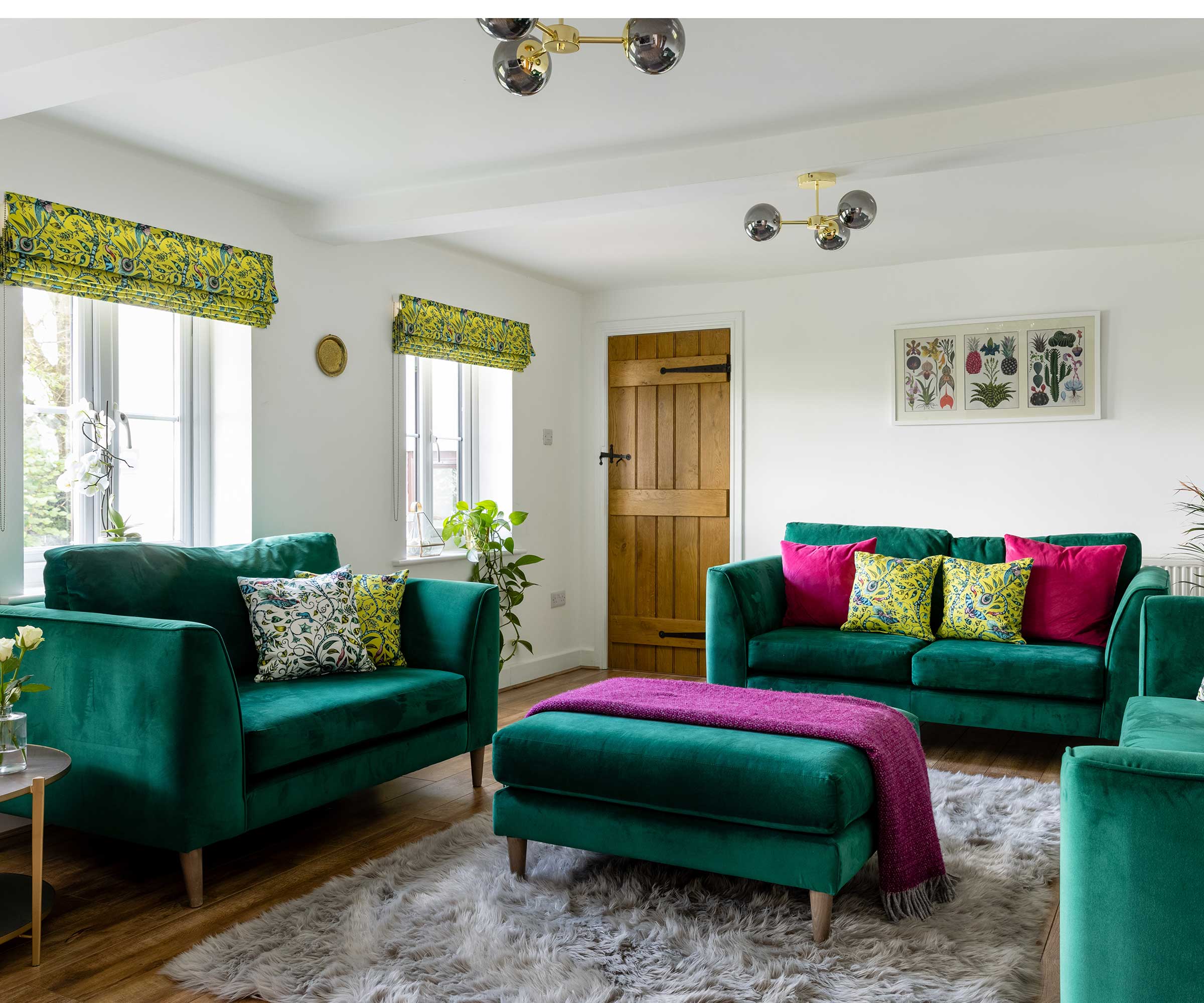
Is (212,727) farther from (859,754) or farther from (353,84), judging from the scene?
(353,84)

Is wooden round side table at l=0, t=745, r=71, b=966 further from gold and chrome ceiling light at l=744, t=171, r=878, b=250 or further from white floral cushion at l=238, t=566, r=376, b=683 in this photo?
gold and chrome ceiling light at l=744, t=171, r=878, b=250

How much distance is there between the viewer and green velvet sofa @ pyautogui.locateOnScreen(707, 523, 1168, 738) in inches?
145

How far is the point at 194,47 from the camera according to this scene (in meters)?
2.30

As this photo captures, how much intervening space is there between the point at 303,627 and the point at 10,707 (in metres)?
1.02

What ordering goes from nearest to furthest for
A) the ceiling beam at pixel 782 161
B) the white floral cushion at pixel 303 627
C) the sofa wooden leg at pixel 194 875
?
the sofa wooden leg at pixel 194 875 < the ceiling beam at pixel 782 161 < the white floral cushion at pixel 303 627

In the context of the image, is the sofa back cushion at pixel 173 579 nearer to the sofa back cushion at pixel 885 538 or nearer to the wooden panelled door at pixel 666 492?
the sofa back cushion at pixel 885 538

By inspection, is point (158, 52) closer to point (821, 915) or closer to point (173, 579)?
point (173, 579)

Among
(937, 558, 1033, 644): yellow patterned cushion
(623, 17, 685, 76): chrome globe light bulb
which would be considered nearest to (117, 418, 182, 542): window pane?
(623, 17, 685, 76): chrome globe light bulb

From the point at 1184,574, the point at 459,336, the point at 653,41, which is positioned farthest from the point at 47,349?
the point at 1184,574

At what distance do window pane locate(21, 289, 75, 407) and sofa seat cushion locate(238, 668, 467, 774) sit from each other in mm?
1201

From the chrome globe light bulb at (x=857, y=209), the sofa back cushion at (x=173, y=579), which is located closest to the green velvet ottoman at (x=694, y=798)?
the sofa back cushion at (x=173, y=579)

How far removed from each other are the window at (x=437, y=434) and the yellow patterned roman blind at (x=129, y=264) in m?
1.07

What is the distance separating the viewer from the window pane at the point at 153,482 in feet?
12.0
